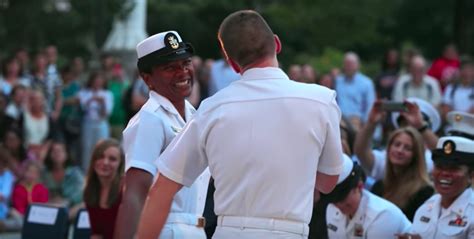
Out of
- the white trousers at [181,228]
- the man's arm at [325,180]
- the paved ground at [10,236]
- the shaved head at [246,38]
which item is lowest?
the paved ground at [10,236]

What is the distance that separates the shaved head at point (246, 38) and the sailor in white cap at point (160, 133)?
0.86 metres

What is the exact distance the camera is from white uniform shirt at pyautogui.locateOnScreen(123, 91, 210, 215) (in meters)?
6.27

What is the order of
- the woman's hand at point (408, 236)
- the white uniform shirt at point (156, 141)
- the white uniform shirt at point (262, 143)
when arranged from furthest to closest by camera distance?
the woman's hand at point (408, 236) → the white uniform shirt at point (156, 141) → the white uniform shirt at point (262, 143)

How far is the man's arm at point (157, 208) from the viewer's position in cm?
558

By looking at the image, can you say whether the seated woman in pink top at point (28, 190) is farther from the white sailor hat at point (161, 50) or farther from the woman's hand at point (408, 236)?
the white sailor hat at point (161, 50)

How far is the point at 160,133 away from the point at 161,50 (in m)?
0.49

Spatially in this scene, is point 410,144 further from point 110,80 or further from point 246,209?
point 110,80

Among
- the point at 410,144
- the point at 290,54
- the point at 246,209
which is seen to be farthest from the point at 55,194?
the point at 290,54

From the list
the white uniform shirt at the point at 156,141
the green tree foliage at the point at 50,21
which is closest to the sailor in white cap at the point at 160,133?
the white uniform shirt at the point at 156,141

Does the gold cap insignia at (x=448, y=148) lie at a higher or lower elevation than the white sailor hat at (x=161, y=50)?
lower

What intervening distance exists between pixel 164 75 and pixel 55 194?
26.4 feet

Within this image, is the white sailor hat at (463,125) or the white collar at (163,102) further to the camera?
the white sailor hat at (463,125)

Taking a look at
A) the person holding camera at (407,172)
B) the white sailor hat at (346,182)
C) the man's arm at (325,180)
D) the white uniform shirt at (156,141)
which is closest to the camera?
the man's arm at (325,180)

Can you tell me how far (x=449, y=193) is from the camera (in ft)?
25.3
